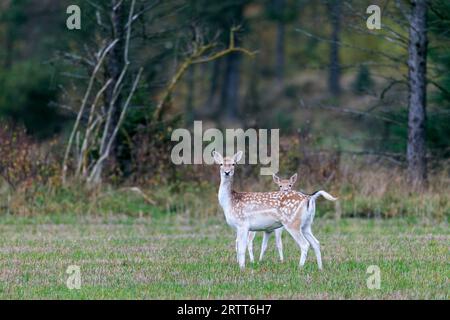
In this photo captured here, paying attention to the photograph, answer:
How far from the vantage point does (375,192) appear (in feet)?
75.7

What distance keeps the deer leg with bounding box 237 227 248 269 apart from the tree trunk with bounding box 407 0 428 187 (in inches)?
450

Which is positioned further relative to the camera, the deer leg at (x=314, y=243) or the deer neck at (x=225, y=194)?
the deer neck at (x=225, y=194)

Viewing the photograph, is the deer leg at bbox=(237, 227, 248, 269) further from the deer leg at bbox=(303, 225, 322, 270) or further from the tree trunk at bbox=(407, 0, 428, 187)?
the tree trunk at bbox=(407, 0, 428, 187)

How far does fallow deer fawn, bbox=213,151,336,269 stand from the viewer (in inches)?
559

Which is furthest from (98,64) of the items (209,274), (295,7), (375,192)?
(295,7)

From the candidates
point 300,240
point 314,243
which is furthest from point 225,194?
point 314,243

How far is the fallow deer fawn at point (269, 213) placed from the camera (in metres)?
14.2

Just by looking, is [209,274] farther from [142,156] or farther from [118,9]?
[118,9]

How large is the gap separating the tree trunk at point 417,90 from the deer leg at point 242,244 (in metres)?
11.4
